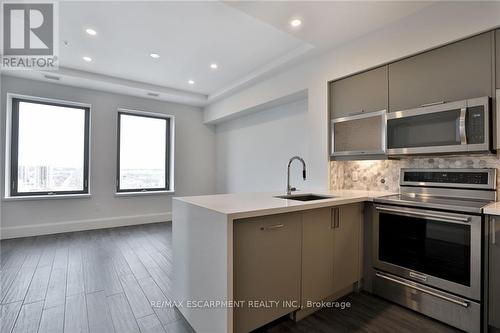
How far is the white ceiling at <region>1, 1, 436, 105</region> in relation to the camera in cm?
217

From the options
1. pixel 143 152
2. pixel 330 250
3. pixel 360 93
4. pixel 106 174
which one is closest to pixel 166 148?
pixel 143 152

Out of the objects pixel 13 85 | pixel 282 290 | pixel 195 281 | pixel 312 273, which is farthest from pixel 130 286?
pixel 13 85

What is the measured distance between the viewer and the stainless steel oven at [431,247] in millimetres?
1626

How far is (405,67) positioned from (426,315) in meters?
2.16

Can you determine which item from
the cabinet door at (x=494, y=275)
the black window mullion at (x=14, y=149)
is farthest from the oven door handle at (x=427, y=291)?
the black window mullion at (x=14, y=149)

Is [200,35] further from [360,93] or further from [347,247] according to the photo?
[347,247]

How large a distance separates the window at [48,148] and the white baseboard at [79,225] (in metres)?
0.58

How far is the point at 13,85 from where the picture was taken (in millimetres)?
3883

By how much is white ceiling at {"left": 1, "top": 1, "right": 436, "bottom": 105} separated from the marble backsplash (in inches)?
55.0

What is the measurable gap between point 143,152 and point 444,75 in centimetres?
525

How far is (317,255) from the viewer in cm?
187

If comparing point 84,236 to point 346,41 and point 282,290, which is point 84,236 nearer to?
point 282,290

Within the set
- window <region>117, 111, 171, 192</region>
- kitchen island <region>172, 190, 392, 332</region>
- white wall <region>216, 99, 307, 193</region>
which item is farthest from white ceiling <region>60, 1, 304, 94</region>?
kitchen island <region>172, 190, 392, 332</region>

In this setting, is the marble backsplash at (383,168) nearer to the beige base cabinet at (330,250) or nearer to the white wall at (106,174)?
the beige base cabinet at (330,250)
